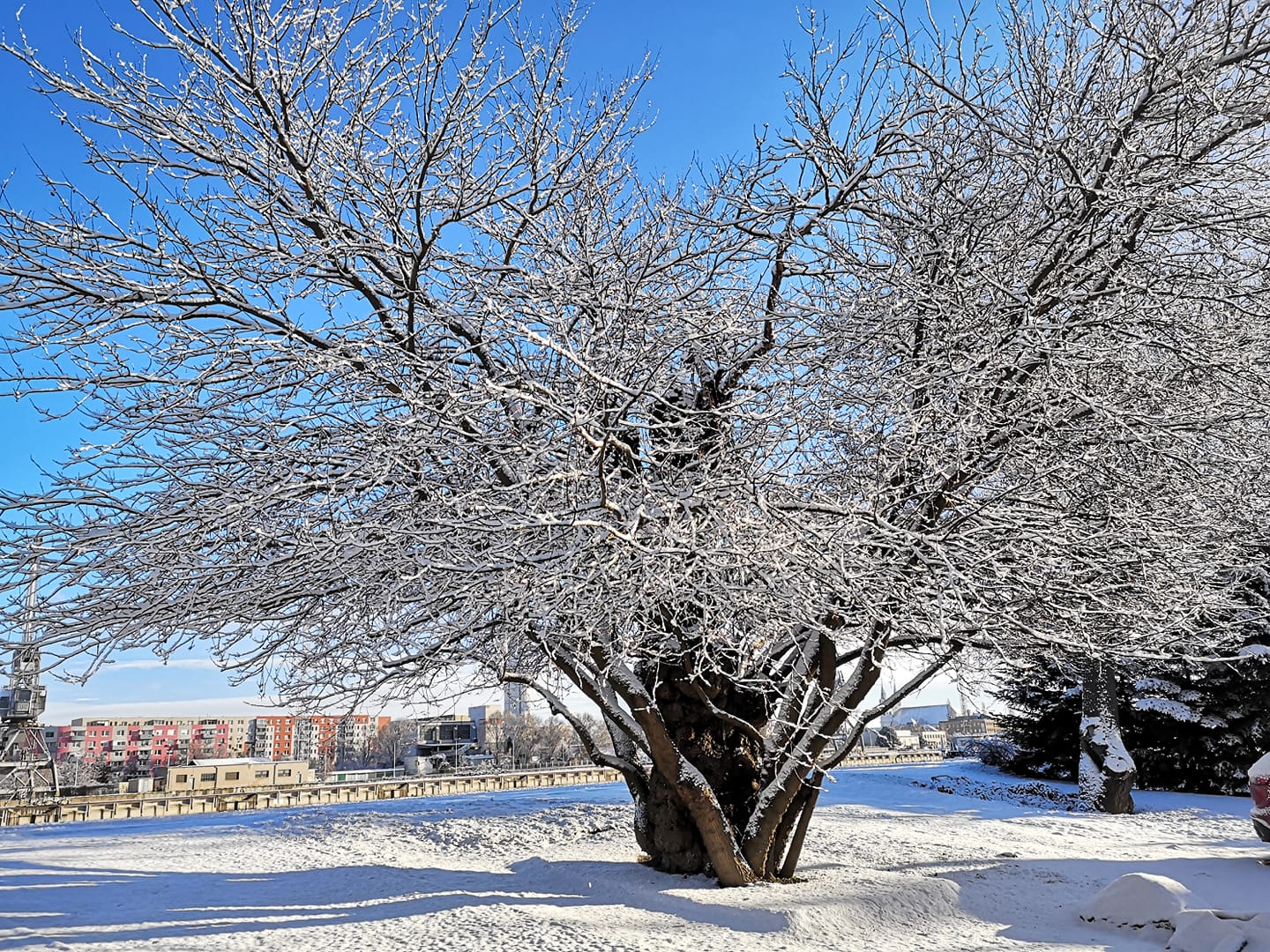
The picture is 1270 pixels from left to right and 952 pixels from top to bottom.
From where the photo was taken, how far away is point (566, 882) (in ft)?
26.3

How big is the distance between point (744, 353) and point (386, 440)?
3136 millimetres

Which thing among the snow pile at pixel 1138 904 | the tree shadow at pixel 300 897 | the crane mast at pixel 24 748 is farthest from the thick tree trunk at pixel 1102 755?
the crane mast at pixel 24 748

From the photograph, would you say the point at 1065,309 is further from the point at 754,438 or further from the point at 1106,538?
the point at 754,438

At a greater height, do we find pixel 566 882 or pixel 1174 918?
pixel 1174 918

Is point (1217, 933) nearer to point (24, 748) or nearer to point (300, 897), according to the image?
point (300, 897)

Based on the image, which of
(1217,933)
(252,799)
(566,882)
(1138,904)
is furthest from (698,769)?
(252,799)

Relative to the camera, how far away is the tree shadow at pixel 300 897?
6.47m

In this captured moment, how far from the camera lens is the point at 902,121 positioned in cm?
688

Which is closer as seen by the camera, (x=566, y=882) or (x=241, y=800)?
(x=566, y=882)

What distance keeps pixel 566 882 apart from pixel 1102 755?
11.5m

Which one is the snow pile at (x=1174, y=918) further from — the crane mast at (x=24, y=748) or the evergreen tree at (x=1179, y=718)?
the crane mast at (x=24, y=748)

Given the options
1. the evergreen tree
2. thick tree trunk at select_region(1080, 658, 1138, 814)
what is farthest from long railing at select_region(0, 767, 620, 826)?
the evergreen tree

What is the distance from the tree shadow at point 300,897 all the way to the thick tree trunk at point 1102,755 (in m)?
10.1

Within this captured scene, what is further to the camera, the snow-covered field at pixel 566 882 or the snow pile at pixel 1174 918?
the snow-covered field at pixel 566 882
